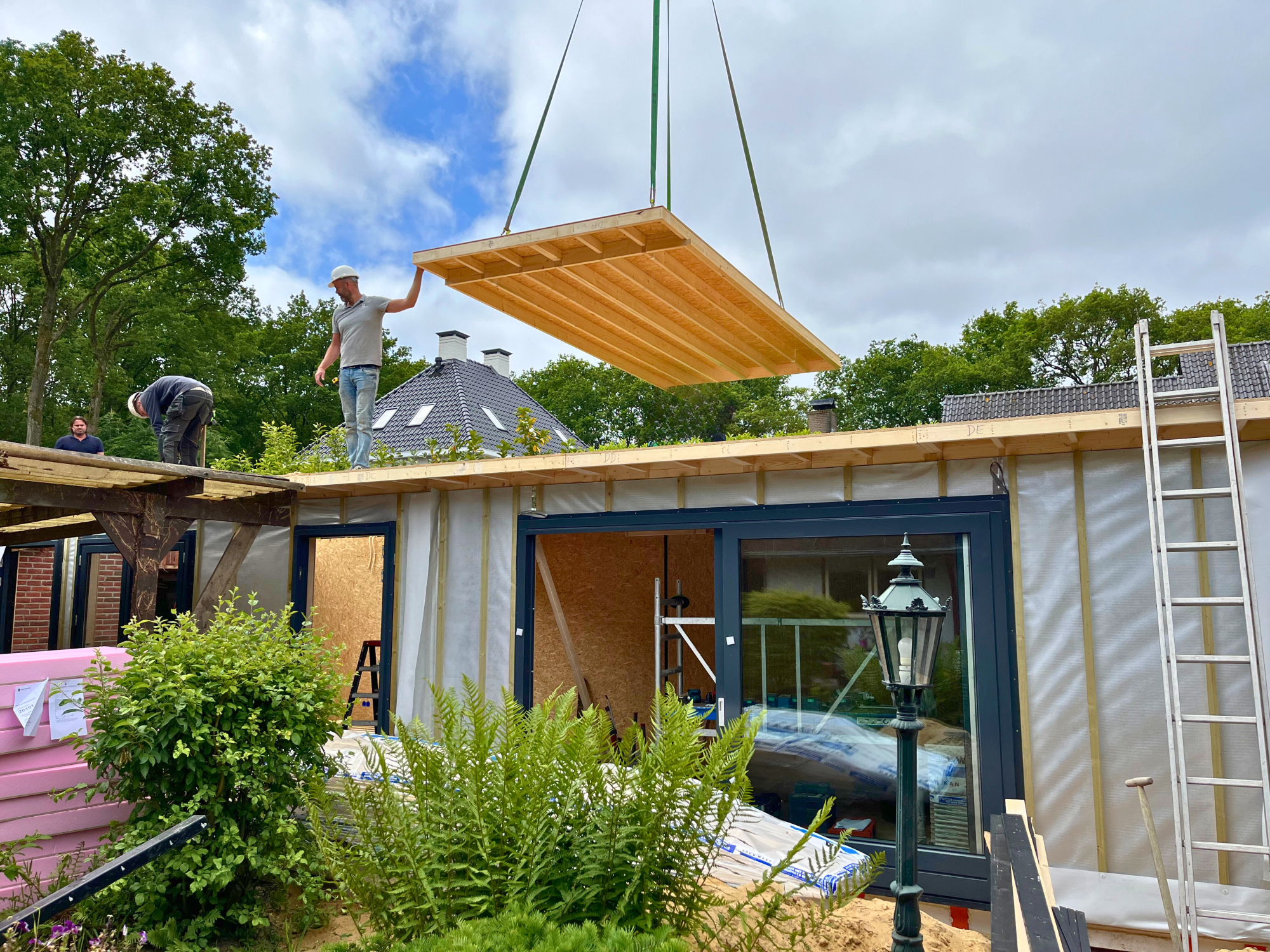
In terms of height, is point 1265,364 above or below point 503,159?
below

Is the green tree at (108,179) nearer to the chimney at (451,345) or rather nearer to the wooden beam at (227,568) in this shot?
the chimney at (451,345)

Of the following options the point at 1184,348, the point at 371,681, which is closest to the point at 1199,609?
the point at 1184,348

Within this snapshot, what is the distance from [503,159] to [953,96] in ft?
61.6

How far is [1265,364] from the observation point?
22.0 metres

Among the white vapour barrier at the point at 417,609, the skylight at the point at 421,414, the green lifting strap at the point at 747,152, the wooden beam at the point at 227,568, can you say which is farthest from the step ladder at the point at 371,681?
the skylight at the point at 421,414

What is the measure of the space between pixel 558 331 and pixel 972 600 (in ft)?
10.0

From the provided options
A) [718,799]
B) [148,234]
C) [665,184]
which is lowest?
[718,799]

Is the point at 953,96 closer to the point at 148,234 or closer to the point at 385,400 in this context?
the point at 385,400

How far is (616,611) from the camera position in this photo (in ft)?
32.6

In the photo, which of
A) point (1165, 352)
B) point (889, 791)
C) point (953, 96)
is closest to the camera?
point (1165, 352)

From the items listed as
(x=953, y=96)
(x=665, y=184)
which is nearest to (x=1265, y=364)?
(x=953, y=96)

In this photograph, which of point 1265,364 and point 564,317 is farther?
point 1265,364

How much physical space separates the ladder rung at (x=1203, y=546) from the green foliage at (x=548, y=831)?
262 cm

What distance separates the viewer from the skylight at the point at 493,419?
67.6ft
